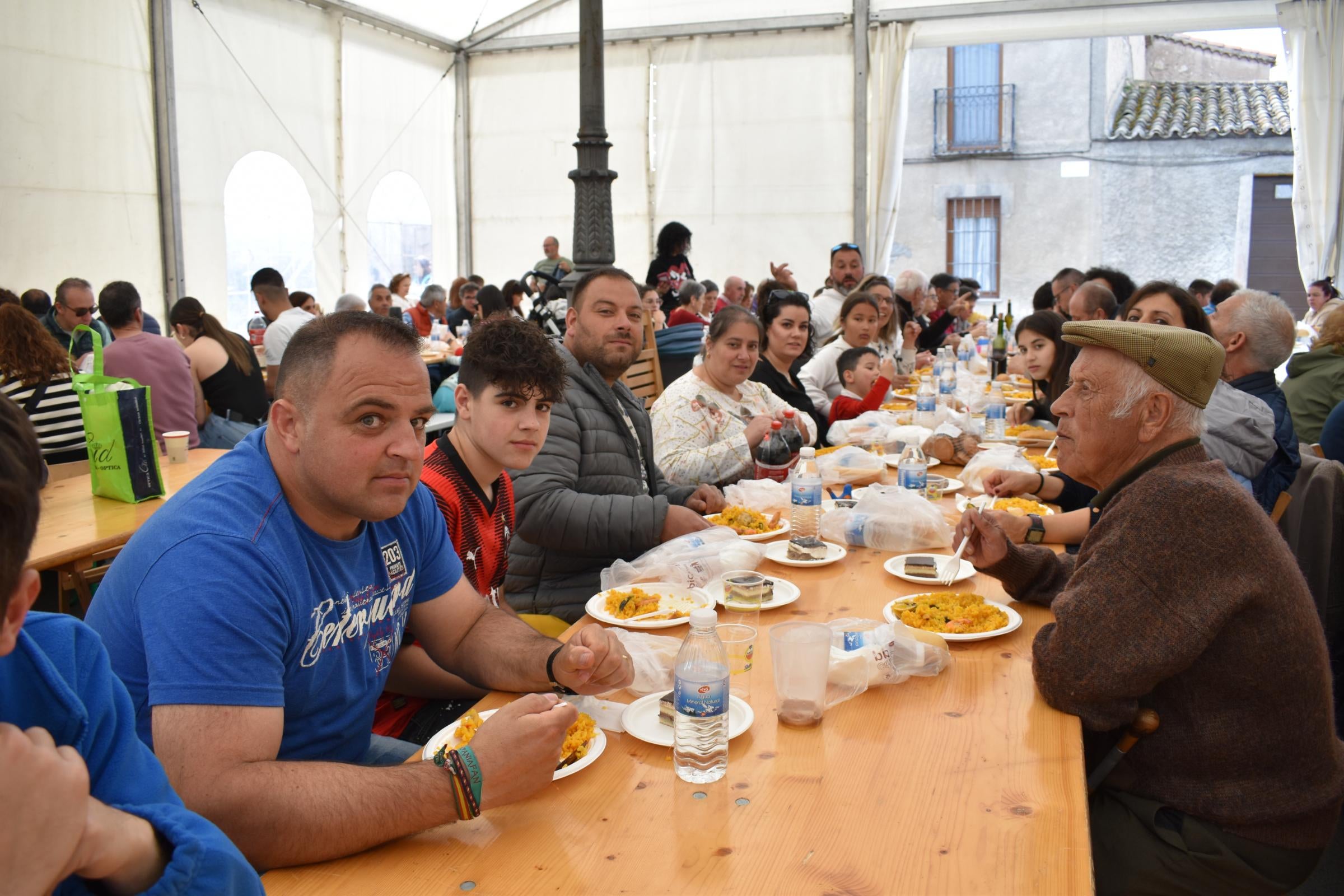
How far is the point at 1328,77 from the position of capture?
10859 millimetres

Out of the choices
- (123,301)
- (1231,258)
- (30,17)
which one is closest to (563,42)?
(30,17)

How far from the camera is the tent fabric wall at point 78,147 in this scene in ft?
27.3

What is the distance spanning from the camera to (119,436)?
12.1ft

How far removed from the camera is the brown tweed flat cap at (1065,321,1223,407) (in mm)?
1992

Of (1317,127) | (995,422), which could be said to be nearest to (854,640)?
(995,422)

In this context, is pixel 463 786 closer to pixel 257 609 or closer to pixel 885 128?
pixel 257 609

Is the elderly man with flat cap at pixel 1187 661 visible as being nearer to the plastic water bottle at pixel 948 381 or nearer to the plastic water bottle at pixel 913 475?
the plastic water bottle at pixel 913 475

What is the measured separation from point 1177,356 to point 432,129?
12473 millimetres

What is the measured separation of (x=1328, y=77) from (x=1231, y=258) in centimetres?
459

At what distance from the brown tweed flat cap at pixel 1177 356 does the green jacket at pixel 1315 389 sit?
369 cm

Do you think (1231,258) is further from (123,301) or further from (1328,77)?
(123,301)

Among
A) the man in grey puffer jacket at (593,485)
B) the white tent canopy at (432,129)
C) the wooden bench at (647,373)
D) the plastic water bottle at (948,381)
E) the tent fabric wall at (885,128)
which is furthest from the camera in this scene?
the tent fabric wall at (885,128)

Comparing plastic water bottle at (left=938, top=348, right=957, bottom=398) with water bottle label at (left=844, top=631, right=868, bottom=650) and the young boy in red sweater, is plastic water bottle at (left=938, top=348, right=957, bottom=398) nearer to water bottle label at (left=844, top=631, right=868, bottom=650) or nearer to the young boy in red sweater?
the young boy in red sweater

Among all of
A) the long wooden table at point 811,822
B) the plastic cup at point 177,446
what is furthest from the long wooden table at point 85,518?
the long wooden table at point 811,822
